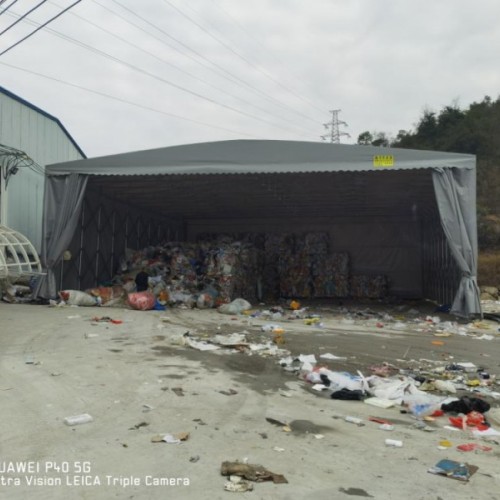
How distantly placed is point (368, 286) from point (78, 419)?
52.2 ft

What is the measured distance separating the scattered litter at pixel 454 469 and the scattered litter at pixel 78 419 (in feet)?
8.17

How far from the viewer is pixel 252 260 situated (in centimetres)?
1576

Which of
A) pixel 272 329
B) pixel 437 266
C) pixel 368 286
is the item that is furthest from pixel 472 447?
pixel 368 286

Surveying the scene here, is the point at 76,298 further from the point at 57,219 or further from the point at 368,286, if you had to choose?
the point at 368,286

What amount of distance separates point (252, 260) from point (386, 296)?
602 cm

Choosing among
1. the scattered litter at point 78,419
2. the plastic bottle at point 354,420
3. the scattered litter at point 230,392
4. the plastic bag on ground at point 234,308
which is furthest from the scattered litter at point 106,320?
the plastic bottle at point 354,420

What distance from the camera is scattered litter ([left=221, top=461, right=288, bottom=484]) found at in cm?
294

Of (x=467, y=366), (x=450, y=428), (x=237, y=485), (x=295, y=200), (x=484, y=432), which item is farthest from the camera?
(x=295, y=200)

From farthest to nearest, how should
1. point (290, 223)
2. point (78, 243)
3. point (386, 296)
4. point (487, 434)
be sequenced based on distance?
point (290, 223) < point (386, 296) < point (78, 243) < point (487, 434)

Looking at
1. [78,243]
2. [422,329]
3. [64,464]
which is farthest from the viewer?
[78,243]

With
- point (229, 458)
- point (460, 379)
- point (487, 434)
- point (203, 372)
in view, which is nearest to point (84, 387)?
point (203, 372)

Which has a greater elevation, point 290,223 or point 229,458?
point 290,223

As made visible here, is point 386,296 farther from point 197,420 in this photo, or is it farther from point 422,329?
point 197,420

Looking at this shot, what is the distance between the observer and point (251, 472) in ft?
9.83
